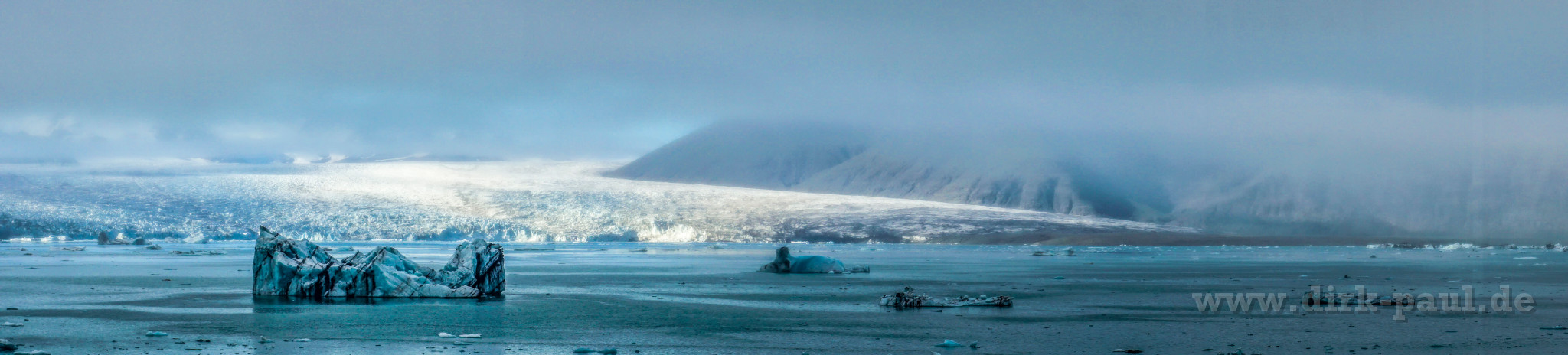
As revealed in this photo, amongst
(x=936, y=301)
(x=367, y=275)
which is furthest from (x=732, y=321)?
(x=367, y=275)

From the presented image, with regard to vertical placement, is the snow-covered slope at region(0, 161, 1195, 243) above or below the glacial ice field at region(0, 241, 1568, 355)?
above

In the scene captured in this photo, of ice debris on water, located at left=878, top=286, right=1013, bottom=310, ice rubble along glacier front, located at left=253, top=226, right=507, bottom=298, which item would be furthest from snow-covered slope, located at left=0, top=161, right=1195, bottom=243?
Result: ice debris on water, located at left=878, top=286, right=1013, bottom=310

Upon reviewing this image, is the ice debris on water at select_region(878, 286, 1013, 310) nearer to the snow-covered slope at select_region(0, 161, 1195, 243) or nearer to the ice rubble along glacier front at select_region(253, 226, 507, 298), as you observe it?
the ice rubble along glacier front at select_region(253, 226, 507, 298)

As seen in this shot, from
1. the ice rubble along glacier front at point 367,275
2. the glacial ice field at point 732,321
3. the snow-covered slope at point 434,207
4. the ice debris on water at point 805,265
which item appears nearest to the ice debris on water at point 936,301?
the glacial ice field at point 732,321

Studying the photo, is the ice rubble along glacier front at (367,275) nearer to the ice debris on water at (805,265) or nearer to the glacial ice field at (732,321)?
the glacial ice field at (732,321)

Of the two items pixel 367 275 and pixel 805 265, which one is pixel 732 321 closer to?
pixel 367 275

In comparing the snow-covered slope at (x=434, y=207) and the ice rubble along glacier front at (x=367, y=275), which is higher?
the snow-covered slope at (x=434, y=207)
